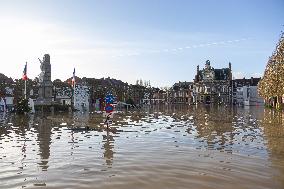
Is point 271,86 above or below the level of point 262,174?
above

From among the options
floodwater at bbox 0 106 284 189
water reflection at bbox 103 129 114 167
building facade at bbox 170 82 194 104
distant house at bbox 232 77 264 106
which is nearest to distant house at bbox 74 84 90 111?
distant house at bbox 232 77 264 106

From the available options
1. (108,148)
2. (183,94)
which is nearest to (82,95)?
(108,148)

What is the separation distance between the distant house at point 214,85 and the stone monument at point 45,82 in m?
99.9

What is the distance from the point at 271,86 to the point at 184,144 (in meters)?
55.3

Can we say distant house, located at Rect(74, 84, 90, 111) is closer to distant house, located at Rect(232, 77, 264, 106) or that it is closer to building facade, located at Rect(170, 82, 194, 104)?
distant house, located at Rect(232, 77, 264, 106)

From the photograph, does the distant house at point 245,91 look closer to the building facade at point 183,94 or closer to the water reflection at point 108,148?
the building facade at point 183,94

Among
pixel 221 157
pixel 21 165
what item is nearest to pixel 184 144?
pixel 221 157

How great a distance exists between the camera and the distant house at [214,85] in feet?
517

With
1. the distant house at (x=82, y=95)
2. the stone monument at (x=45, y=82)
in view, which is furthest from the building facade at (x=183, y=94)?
the stone monument at (x=45, y=82)

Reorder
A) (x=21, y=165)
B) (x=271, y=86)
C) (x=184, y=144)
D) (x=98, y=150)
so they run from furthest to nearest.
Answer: (x=271, y=86) → (x=184, y=144) → (x=98, y=150) → (x=21, y=165)

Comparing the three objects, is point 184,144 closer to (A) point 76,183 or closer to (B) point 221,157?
(B) point 221,157

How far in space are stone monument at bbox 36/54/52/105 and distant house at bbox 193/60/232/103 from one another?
99.9 metres

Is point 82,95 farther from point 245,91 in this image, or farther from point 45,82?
point 245,91

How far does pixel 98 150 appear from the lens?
16.3 m
